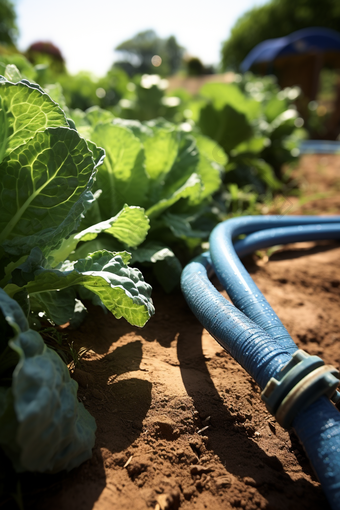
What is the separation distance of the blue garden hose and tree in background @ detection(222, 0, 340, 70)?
90.1 feet

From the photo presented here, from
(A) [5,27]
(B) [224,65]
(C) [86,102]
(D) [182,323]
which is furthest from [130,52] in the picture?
(D) [182,323]

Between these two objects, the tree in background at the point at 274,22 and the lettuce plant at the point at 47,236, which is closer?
the lettuce plant at the point at 47,236

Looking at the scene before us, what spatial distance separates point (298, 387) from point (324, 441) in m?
0.16

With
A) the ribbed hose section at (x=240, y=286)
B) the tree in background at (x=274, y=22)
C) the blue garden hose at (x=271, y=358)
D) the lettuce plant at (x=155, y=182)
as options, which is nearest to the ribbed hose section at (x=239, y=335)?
the blue garden hose at (x=271, y=358)

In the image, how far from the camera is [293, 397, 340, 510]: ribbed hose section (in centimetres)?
96

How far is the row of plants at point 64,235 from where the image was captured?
906 mm

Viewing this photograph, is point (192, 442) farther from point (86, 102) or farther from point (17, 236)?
point (86, 102)

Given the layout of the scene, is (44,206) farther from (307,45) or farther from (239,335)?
(307,45)

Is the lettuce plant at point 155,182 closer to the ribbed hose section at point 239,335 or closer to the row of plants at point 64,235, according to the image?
the row of plants at point 64,235

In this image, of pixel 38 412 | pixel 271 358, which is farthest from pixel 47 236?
pixel 271 358

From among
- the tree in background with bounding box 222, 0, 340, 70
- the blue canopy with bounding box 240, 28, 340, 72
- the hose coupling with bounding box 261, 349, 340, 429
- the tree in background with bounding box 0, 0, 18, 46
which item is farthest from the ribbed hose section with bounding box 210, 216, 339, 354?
the tree in background with bounding box 222, 0, 340, 70

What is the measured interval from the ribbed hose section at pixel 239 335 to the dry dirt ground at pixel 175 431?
0.76 feet

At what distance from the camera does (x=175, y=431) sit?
121 cm

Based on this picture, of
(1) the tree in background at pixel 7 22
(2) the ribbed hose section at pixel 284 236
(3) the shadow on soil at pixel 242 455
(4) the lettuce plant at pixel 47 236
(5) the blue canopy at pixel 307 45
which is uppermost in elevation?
(1) the tree in background at pixel 7 22
